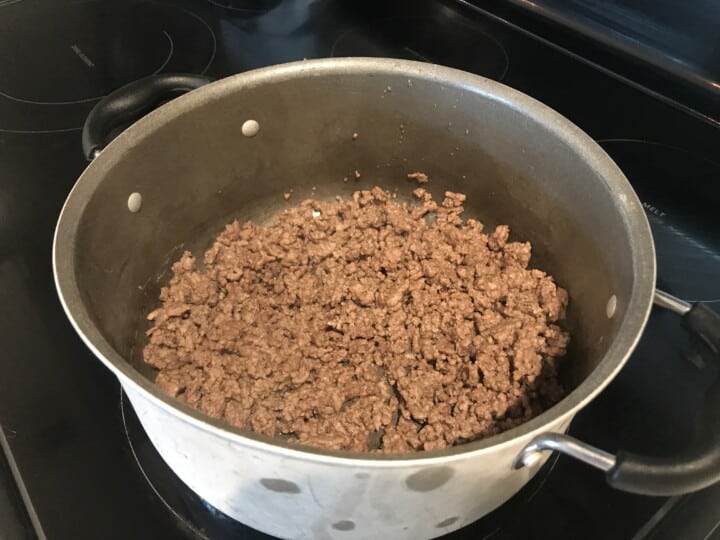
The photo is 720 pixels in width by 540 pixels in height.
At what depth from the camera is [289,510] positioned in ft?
2.32

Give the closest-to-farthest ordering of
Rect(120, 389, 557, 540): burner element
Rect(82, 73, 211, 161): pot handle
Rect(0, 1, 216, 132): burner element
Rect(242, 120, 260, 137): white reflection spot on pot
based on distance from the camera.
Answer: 1. Rect(120, 389, 557, 540): burner element
2. Rect(82, 73, 211, 161): pot handle
3. Rect(242, 120, 260, 137): white reflection spot on pot
4. Rect(0, 1, 216, 132): burner element

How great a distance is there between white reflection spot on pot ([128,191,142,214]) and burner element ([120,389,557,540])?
0.33 m

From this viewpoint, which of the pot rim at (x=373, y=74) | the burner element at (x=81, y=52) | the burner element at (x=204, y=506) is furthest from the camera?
the burner element at (x=81, y=52)

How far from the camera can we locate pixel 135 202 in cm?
95

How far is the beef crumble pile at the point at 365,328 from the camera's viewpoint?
0.92 metres

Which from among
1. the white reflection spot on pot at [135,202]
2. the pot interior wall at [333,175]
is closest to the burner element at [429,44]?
the pot interior wall at [333,175]

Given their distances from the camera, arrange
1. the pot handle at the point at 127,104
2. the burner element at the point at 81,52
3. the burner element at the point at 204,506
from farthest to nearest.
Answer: the burner element at the point at 81,52, the pot handle at the point at 127,104, the burner element at the point at 204,506

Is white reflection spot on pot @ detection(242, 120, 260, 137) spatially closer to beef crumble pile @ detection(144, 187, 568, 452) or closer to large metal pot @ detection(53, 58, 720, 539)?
large metal pot @ detection(53, 58, 720, 539)

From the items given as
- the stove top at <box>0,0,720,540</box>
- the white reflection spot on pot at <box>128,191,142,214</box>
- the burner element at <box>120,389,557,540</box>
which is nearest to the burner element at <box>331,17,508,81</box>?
the stove top at <box>0,0,720,540</box>

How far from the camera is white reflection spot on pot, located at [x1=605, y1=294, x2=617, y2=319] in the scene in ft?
2.72

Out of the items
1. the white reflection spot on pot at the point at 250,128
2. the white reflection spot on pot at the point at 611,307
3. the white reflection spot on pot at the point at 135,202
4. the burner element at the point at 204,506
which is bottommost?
the burner element at the point at 204,506

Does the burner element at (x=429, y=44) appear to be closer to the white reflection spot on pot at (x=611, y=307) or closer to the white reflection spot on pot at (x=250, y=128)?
the white reflection spot on pot at (x=250, y=128)

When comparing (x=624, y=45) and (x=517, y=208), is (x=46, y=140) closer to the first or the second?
(x=517, y=208)

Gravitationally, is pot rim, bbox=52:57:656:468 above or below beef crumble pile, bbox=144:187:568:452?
above
